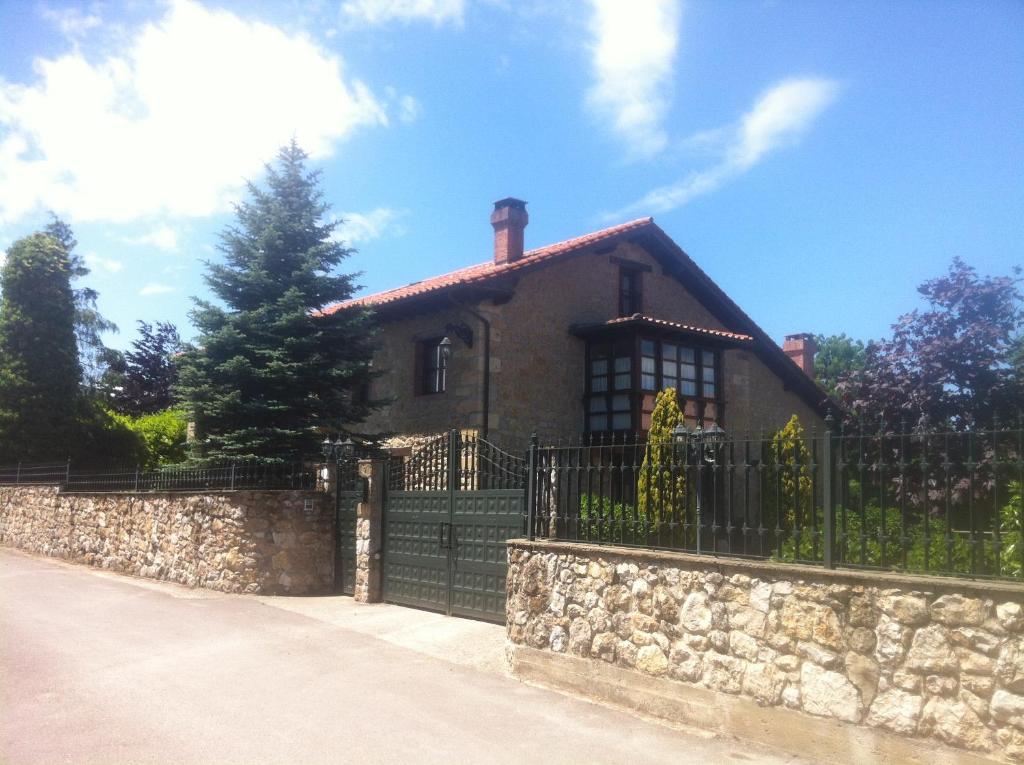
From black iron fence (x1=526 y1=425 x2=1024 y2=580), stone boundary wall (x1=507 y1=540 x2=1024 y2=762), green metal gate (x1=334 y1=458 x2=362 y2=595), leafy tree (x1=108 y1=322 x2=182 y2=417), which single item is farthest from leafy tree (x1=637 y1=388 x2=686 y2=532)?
leafy tree (x1=108 y1=322 x2=182 y2=417)

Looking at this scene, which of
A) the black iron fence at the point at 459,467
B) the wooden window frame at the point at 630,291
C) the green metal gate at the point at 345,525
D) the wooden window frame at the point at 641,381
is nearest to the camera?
the black iron fence at the point at 459,467

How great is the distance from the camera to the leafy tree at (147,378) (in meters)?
36.0

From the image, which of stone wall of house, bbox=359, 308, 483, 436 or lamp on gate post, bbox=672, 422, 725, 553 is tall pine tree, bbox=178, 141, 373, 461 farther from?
lamp on gate post, bbox=672, 422, 725, 553

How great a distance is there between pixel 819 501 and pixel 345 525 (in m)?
8.37

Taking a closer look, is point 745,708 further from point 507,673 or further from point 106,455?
point 106,455

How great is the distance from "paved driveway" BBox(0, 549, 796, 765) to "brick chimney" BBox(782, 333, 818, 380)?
1834cm

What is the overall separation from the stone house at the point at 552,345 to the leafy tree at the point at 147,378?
20.9 meters

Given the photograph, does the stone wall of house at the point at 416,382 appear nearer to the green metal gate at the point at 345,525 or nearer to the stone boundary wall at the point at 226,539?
the green metal gate at the point at 345,525

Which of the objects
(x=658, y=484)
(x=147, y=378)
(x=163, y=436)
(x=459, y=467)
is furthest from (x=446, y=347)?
(x=147, y=378)

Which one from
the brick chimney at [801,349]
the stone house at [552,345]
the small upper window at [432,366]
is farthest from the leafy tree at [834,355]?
the small upper window at [432,366]

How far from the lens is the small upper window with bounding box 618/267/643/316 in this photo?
20.3m

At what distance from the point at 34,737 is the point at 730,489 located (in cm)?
546

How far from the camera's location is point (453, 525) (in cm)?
1066

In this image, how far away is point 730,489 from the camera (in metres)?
6.64
